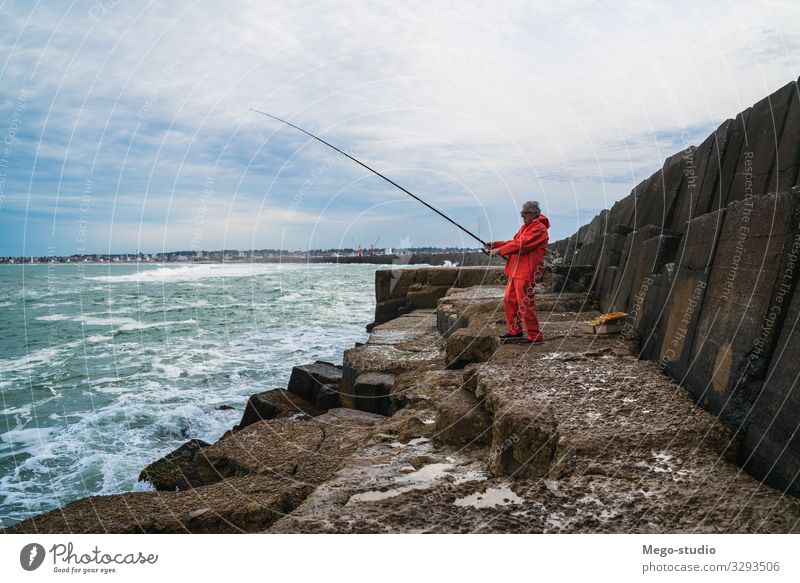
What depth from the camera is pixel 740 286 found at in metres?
3.06

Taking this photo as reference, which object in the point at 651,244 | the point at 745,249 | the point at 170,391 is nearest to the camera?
the point at 745,249

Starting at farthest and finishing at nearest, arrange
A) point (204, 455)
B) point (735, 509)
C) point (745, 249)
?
point (204, 455), point (745, 249), point (735, 509)

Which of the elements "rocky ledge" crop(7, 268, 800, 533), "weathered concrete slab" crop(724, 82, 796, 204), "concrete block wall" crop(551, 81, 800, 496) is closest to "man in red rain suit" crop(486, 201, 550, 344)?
"rocky ledge" crop(7, 268, 800, 533)

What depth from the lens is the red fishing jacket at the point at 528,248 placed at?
5.68 metres

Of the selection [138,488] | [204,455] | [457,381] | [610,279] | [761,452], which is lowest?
[138,488]

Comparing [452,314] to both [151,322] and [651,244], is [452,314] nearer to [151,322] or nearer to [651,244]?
[651,244]

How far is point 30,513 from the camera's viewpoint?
231 inches

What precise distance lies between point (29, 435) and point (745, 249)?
10524 millimetres

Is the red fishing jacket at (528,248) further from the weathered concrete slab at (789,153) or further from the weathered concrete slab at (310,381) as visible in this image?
the weathered concrete slab at (310,381)

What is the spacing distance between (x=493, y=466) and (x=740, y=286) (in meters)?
1.83

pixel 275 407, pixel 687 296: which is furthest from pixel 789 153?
pixel 275 407

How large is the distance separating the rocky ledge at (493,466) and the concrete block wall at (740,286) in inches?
7.6

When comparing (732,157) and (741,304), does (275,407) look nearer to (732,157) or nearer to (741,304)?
(741,304)

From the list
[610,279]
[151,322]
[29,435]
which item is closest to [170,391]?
[29,435]
